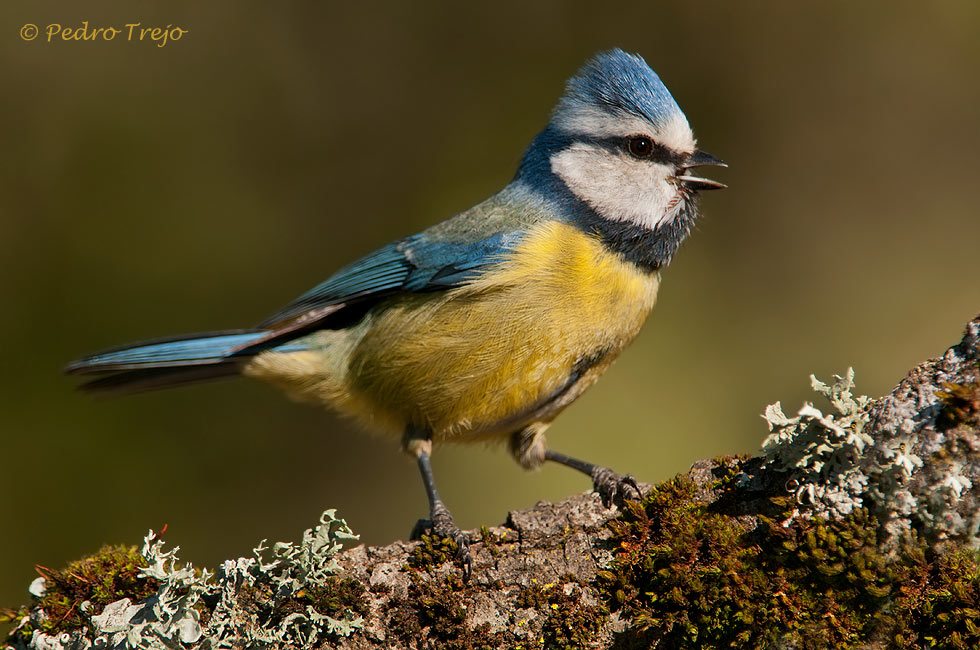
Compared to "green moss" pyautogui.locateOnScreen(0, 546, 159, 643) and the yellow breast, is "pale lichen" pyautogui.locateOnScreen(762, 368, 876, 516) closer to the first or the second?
the yellow breast

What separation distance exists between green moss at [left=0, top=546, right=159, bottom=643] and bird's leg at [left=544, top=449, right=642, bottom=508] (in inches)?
53.2

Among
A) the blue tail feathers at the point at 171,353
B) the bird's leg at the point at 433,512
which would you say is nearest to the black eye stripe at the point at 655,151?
the bird's leg at the point at 433,512

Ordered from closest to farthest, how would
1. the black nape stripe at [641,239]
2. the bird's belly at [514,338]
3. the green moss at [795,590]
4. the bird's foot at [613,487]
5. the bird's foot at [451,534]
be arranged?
1. the green moss at [795,590]
2. the bird's foot at [451,534]
3. the bird's foot at [613,487]
4. the bird's belly at [514,338]
5. the black nape stripe at [641,239]

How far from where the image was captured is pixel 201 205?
14.8 feet

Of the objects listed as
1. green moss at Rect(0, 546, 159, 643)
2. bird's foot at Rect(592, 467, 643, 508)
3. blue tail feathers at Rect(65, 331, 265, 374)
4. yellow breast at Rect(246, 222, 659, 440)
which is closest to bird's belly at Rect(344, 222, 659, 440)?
yellow breast at Rect(246, 222, 659, 440)

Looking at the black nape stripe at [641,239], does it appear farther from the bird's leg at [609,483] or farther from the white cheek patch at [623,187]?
the bird's leg at [609,483]

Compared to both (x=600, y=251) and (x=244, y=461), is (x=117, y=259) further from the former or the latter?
(x=600, y=251)

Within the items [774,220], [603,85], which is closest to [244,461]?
[603,85]

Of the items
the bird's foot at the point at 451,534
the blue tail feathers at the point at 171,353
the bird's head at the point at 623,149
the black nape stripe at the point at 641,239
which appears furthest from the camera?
the blue tail feathers at the point at 171,353

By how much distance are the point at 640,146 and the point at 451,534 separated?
194 cm

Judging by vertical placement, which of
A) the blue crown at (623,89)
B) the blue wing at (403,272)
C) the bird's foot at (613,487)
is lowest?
the bird's foot at (613,487)

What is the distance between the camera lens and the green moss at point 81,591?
2.13 meters

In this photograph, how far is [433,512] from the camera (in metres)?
2.88

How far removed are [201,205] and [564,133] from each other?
2.23 m
